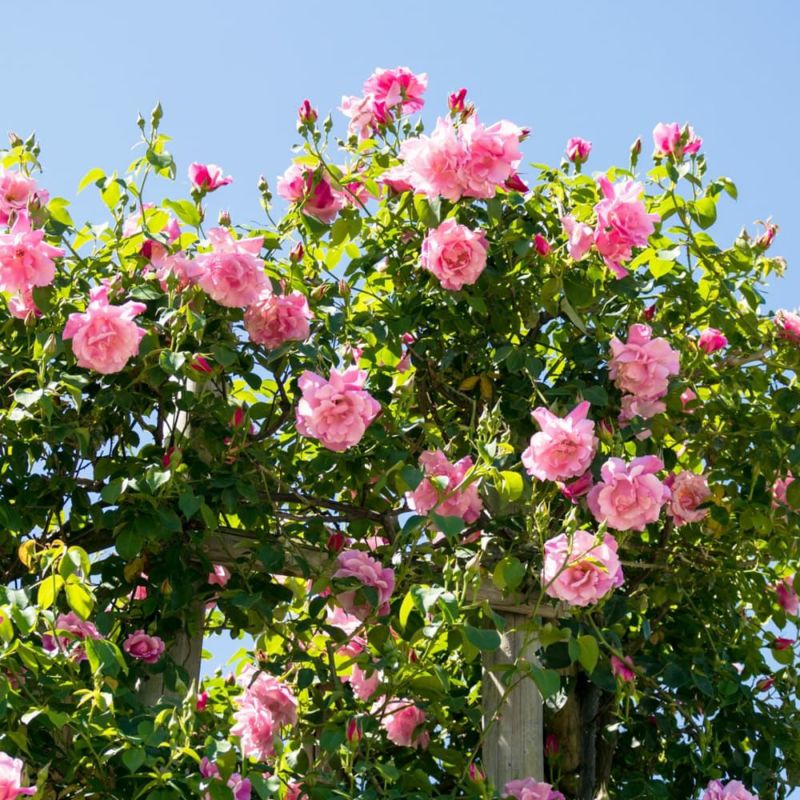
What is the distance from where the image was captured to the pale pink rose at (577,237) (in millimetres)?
2809

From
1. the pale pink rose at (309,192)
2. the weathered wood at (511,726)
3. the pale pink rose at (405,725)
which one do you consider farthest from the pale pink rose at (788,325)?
the pale pink rose at (405,725)

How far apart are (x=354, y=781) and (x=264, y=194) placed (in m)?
1.20

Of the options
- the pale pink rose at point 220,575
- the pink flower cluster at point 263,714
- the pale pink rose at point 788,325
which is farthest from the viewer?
the pale pink rose at point 788,325

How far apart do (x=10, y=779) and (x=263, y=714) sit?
0.64 metres

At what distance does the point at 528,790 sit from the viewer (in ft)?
8.96

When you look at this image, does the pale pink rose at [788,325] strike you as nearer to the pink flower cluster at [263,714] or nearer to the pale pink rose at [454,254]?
the pale pink rose at [454,254]

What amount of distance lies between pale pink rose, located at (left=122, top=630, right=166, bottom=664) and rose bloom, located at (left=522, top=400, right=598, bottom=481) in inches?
31.9

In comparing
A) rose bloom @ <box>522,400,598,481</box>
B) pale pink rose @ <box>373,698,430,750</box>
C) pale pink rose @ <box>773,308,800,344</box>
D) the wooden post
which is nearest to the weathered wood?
the wooden post

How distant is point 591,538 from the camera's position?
247 centimetres

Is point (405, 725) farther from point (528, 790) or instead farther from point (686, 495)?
point (686, 495)

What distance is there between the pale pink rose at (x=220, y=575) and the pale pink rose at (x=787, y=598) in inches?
51.1

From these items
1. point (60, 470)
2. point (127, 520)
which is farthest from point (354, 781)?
point (60, 470)

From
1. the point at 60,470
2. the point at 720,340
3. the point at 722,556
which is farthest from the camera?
the point at 722,556

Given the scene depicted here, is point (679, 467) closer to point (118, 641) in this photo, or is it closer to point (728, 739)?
point (728, 739)
